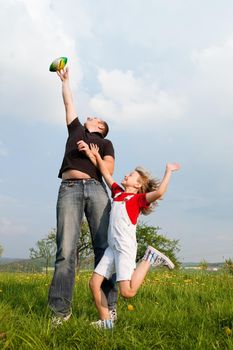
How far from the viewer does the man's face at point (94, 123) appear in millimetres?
5398

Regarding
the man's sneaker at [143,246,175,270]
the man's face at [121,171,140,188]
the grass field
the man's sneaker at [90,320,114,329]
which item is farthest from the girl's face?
the man's sneaker at [90,320,114,329]

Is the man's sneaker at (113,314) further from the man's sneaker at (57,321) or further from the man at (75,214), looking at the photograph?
the man's sneaker at (57,321)

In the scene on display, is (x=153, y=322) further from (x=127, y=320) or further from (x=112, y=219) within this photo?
(x=112, y=219)

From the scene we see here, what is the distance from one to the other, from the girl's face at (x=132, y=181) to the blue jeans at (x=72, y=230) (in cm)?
28

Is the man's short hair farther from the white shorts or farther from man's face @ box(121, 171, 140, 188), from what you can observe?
the white shorts

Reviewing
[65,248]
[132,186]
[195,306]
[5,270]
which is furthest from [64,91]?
[5,270]

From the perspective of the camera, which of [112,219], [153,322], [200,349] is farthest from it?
[112,219]

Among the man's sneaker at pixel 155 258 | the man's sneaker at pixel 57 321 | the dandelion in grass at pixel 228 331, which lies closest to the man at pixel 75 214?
the man's sneaker at pixel 57 321

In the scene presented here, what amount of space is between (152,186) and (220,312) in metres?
1.50

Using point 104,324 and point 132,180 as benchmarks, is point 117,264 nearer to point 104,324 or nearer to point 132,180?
point 104,324

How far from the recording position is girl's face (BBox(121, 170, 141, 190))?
489cm

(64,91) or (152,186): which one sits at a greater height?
(64,91)

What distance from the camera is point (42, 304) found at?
5.60 metres

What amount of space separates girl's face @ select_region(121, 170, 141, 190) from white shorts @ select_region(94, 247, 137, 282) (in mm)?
725
